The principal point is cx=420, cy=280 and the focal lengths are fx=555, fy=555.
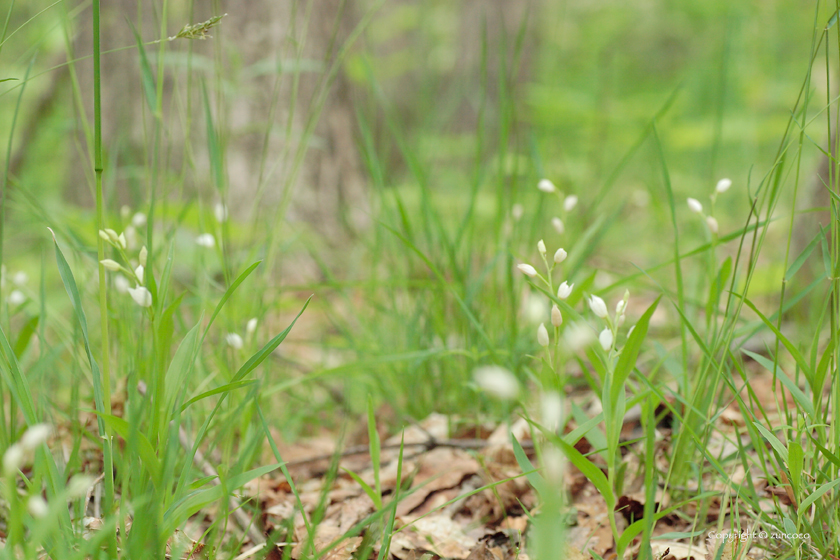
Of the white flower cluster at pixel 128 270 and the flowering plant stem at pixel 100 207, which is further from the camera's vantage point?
the white flower cluster at pixel 128 270

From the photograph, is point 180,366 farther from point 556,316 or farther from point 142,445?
point 556,316

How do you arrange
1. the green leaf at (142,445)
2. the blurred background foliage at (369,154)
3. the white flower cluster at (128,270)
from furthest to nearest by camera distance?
1. the blurred background foliage at (369,154)
2. the white flower cluster at (128,270)
3. the green leaf at (142,445)

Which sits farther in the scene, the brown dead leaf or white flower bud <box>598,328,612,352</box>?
the brown dead leaf

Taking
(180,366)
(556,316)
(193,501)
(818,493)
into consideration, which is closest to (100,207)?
(180,366)

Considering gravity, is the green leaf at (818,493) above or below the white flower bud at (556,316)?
below

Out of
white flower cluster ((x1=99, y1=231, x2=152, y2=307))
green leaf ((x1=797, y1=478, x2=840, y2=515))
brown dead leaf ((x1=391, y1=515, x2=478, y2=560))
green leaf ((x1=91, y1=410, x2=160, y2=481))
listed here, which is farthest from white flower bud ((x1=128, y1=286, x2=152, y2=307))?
green leaf ((x1=797, y1=478, x2=840, y2=515))

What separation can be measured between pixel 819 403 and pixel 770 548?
0.20 m

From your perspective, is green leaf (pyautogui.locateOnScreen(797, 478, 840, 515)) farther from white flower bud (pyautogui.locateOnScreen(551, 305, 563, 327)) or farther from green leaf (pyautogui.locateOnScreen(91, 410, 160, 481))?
green leaf (pyautogui.locateOnScreen(91, 410, 160, 481))

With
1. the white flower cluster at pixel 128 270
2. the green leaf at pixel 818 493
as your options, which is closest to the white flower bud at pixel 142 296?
the white flower cluster at pixel 128 270

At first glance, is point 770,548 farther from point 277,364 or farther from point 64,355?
point 64,355

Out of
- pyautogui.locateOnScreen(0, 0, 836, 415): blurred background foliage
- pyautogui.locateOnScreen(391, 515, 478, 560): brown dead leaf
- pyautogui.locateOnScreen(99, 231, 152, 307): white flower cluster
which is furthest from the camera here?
pyautogui.locateOnScreen(0, 0, 836, 415): blurred background foliage

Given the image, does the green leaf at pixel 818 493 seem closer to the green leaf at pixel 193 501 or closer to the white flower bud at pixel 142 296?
the green leaf at pixel 193 501

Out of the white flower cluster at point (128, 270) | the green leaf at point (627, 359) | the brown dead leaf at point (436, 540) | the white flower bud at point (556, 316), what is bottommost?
the brown dead leaf at point (436, 540)

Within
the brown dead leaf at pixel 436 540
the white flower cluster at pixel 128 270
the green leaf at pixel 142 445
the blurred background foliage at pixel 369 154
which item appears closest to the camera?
the green leaf at pixel 142 445
